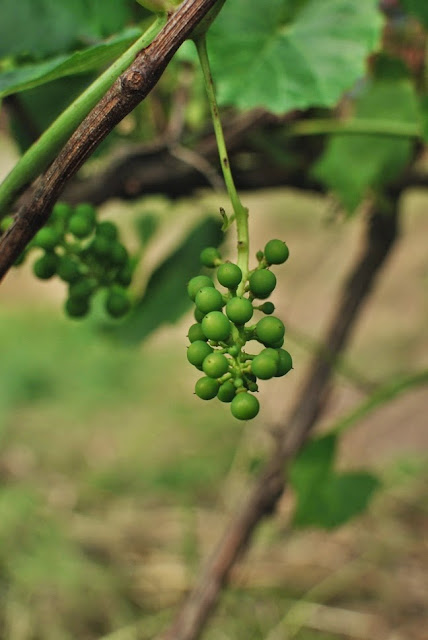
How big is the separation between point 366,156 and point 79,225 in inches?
18.7

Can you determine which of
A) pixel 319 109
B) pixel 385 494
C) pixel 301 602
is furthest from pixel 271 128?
pixel 385 494

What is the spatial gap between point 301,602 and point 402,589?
0.59ft

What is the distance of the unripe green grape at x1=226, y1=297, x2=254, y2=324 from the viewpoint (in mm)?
295

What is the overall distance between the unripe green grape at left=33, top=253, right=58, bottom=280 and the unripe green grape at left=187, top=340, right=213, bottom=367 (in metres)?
0.14

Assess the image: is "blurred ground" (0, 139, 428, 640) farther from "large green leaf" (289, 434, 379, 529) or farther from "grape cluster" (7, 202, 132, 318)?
"grape cluster" (7, 202, 132, 318)

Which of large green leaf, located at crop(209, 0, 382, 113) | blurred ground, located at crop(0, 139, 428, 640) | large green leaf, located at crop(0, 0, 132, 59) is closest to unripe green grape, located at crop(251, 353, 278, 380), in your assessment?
large green leaf, located at crop(209, 0, 382, 113)

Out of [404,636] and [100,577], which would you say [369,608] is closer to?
[404,636]

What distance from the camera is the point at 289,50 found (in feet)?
1.87

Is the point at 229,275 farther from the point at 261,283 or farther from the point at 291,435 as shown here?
the point at 291,435

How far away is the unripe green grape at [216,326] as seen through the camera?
0.96 feet

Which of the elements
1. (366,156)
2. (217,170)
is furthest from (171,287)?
(366,156)

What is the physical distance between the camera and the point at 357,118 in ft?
2.61

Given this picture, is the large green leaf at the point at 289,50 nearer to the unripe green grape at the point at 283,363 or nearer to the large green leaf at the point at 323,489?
the unripe green grape at the point at 283,363

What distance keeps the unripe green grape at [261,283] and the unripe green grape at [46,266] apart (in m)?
0.14
